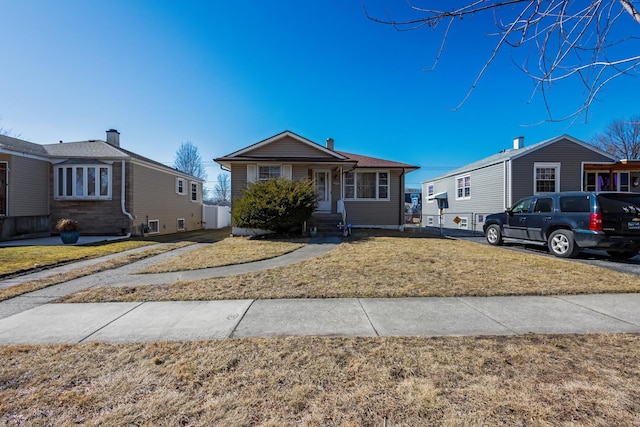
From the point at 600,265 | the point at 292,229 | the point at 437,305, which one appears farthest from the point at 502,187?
the point at 437,305

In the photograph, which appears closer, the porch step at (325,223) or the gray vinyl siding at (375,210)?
the porch step at (325,223)

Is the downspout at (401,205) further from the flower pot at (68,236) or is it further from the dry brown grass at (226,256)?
the flower pot at (68,236)

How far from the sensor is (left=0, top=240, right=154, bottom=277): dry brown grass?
716cm

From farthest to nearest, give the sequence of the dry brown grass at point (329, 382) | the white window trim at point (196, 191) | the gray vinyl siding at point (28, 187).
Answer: the white window trim at point (196, 191) → the gray vinyl siding at point (28, 187) → the dry brown grass at point (329, 382)

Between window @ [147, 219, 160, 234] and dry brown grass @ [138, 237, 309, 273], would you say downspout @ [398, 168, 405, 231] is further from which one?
window @ [147, 219, 160, 234]

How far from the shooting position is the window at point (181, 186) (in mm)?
19453

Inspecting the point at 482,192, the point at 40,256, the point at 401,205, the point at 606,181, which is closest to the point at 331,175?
the point at 401,205

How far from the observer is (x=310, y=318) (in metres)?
3.96

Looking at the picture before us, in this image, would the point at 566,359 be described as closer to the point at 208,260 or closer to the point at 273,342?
the point at 273,342

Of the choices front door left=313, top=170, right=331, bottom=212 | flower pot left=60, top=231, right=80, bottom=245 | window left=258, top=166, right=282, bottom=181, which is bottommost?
flower pot left=60, top=231, right=80, bottom=245

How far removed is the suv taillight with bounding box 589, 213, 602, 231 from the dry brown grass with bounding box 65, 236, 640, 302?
125 cm

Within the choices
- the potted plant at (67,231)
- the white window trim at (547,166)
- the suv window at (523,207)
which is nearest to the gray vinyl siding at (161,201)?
the potted plant at (67,231)

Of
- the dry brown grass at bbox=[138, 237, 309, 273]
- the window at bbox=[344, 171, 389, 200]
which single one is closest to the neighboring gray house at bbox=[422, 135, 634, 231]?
→ the window at bbox=[344, 171, 389, 200]

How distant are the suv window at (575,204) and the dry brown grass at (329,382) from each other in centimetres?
630
